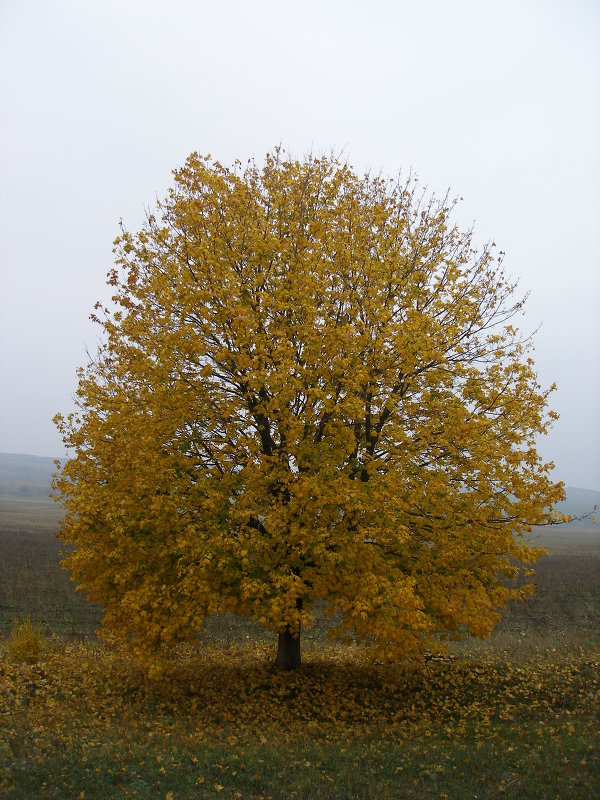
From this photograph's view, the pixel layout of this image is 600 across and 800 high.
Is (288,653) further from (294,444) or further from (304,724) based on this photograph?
(294,444)

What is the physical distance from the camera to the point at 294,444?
10.7 m

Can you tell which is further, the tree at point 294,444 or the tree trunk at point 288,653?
the tree trunk at point 288,653

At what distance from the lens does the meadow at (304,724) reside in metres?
8.17

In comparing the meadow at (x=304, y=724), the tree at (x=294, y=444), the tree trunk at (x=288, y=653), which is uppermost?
the tree at (x=294, y=444)

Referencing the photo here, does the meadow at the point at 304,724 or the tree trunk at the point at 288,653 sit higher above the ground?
the tree trunk at the point at 288,653

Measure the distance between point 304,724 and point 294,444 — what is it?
5003 mm

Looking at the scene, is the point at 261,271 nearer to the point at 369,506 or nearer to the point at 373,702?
the point at 369,506

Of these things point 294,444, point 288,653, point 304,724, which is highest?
point 294,444

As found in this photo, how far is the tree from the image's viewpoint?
10266 mm

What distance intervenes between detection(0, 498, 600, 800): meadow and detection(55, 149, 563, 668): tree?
59.5 inches

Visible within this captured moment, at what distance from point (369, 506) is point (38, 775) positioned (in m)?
6.01

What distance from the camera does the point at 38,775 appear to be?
26.4ft

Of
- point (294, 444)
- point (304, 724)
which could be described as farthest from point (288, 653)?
point (294, 444)

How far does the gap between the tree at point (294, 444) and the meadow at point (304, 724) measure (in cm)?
151
